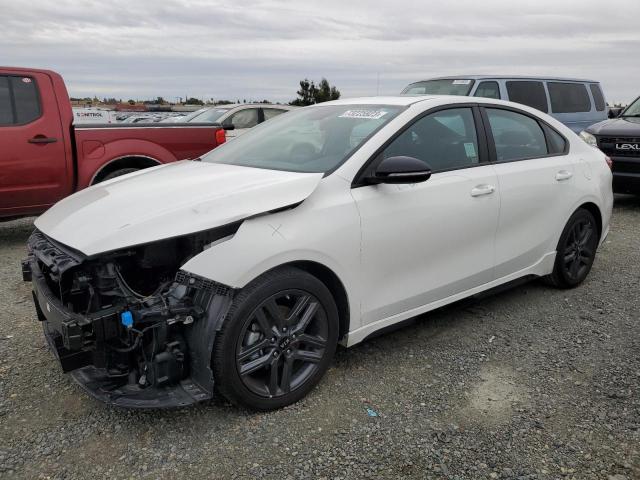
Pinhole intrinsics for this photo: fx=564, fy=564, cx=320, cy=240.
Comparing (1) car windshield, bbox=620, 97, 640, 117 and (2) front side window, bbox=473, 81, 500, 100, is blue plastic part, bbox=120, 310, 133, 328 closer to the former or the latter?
(2) front side window, bbox=473, 81, 500, 100

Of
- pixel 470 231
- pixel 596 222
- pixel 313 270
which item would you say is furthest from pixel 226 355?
pixel 596 222

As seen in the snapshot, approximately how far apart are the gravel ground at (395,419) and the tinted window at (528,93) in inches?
248

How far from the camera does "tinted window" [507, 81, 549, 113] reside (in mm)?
9461

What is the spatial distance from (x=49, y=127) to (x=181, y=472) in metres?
4.75

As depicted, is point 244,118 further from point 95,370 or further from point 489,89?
point 95,370

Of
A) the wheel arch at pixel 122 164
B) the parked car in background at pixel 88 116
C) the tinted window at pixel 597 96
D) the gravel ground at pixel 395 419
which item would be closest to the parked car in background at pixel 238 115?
the parked car in background at pixel 88 116

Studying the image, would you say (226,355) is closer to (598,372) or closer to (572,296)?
(598,372)

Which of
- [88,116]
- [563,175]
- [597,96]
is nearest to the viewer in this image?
[563,175]

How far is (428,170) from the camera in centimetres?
315

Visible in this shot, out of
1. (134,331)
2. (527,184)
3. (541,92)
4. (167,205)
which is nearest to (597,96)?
(541,92)

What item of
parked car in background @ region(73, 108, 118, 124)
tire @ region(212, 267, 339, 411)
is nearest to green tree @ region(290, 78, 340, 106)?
parked car in background @ region(73, 108, 118, 124)

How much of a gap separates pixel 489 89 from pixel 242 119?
15.3ft

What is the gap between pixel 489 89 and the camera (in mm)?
9211

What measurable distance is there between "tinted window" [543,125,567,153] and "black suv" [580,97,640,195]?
143 inches
